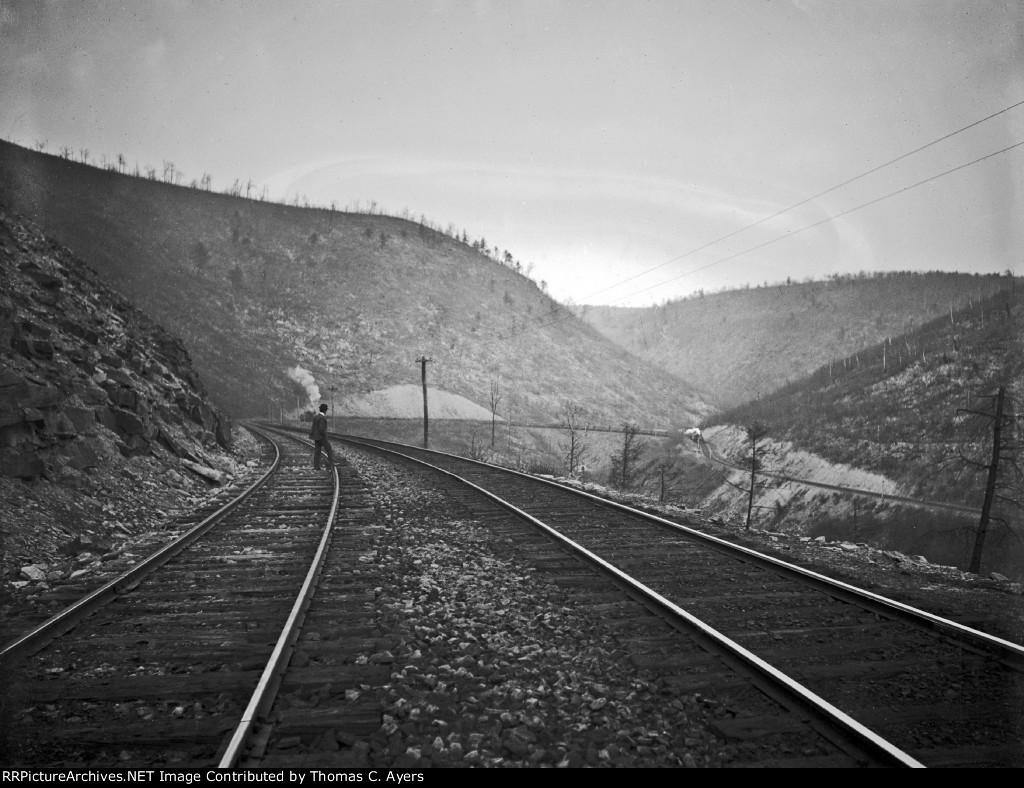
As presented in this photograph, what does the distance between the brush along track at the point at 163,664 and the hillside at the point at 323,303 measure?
51892mm

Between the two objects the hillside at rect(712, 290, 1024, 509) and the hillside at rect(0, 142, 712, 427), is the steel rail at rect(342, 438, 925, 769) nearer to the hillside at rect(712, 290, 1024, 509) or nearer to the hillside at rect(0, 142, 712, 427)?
the hillside at rect(712, 290, 1024, 509)

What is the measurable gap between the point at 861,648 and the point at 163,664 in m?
5.72

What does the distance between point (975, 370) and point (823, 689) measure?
28.0 m

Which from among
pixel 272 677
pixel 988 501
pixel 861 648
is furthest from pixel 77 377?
pixel 988 501

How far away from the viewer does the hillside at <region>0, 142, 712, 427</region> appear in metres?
61.4

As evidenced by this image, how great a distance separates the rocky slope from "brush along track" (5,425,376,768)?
2.05 meters

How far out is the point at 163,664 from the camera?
407 cm

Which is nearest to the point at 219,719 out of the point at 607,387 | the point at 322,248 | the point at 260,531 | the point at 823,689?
the point at 823,689

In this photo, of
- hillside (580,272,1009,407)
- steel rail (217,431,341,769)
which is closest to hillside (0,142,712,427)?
hillside (580,272,1009,407)

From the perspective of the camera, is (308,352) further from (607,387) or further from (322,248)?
(607,387)

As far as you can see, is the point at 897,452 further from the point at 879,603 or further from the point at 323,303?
the point at 323,303
